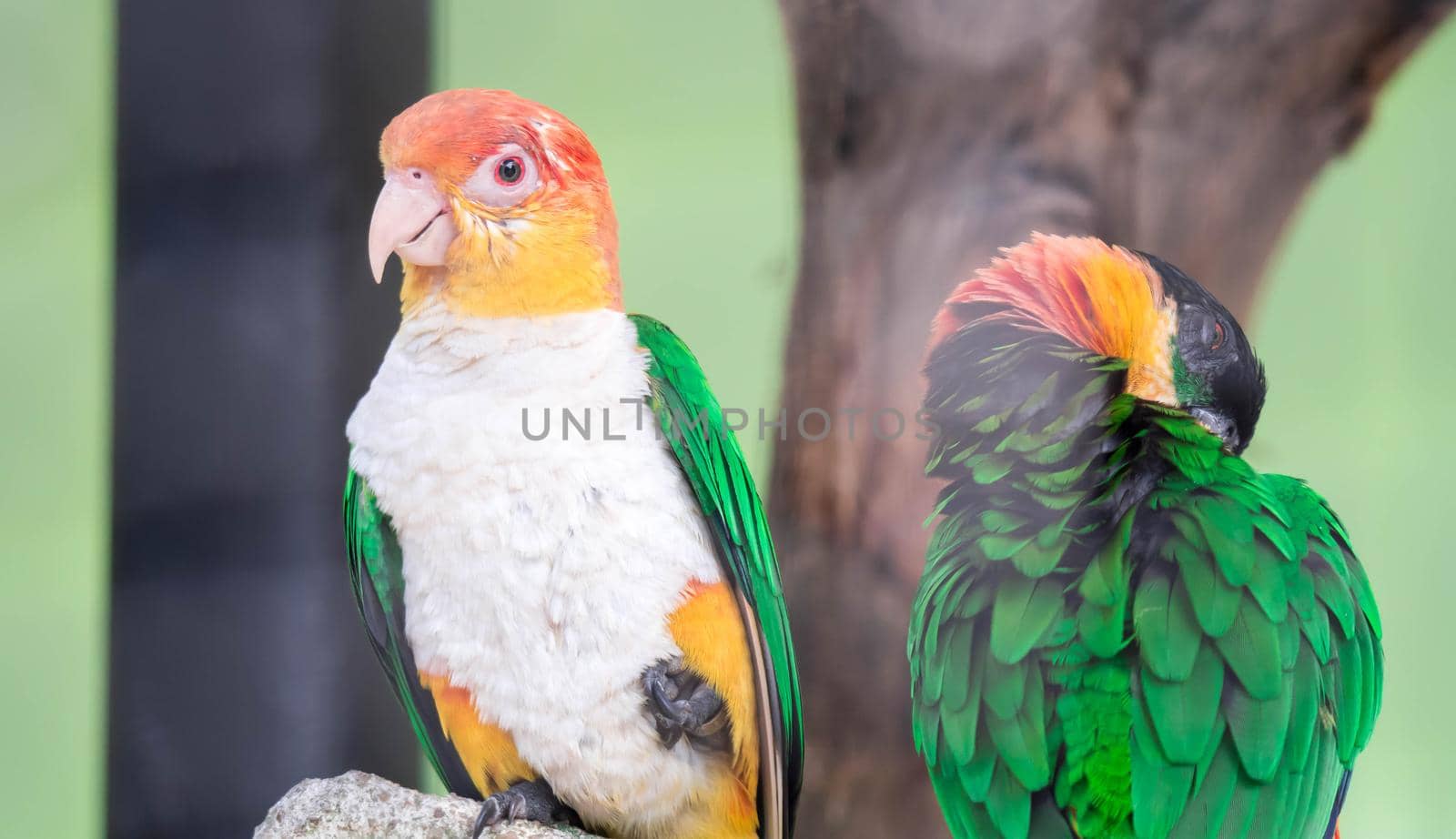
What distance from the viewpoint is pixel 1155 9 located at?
1168 mm

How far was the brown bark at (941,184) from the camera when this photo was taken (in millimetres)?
1166

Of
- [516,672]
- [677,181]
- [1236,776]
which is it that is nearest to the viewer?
[1236,776]

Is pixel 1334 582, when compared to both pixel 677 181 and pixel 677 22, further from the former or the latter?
pixel 677 22

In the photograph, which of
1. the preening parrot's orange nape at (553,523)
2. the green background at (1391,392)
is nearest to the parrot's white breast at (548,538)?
the preening parrot's orange nape at (553,523)

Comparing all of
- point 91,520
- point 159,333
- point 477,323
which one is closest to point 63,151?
point 159,333

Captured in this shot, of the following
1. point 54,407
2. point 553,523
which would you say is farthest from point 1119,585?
point 54,407

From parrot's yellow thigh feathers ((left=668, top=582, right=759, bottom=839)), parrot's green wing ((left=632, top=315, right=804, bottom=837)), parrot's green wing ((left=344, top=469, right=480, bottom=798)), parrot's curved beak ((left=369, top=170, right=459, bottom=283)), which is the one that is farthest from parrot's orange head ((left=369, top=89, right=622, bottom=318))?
parrot's yellow thigh feathers ((left=668, top=582, right=759, bottom=839))

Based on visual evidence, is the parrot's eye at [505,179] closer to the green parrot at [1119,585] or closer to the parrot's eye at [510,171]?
the parrot's eye at [510,171]

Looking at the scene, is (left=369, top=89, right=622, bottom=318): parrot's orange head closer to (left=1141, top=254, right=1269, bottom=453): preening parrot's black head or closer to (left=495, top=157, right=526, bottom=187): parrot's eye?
(left=495, top=157, right=526, bottom=187): parrot's eye

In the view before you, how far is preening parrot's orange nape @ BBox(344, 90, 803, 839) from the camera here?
1.10 metres

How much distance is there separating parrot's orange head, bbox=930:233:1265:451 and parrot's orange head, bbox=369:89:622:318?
1.39 feet

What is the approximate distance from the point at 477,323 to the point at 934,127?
521 millimetres

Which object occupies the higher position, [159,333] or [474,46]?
[474,46]

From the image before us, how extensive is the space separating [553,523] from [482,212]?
1.04 ft
